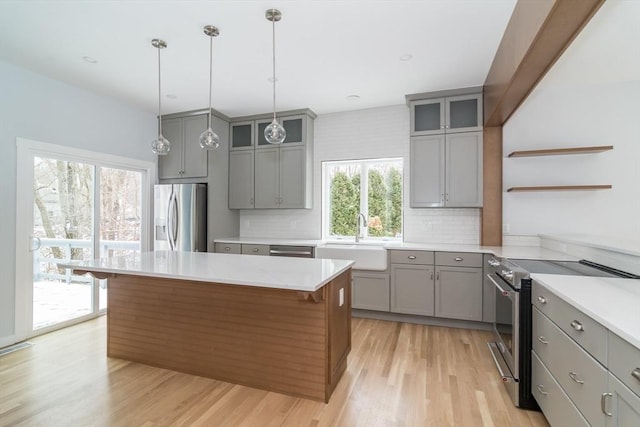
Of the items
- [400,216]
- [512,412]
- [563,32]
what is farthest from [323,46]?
[512,412]

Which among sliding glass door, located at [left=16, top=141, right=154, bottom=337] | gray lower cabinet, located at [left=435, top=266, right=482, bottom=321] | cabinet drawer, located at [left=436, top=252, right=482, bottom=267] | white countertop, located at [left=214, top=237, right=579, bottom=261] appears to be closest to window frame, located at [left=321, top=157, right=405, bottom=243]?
white countertop, located at [left=214, top=237, right=579, bottom=261]

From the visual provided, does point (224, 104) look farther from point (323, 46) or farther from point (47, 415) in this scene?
point (47, 415)

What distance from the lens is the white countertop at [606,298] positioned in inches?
45.4

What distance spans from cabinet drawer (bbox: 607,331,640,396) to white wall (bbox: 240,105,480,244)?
281 centimetres

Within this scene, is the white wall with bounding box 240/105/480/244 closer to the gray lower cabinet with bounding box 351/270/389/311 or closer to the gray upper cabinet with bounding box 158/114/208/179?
the gray lower cabinet with bounding box 351/270/389/311

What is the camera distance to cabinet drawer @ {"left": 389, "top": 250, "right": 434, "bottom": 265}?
350 centimetres

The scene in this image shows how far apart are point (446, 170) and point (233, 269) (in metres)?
2.83

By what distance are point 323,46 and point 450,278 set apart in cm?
273

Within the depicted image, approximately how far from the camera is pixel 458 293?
11.1ft

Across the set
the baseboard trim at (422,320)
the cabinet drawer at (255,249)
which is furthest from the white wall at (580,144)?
the cabinet drawer at (255,249)

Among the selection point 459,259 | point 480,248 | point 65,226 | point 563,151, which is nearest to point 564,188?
point 563,151

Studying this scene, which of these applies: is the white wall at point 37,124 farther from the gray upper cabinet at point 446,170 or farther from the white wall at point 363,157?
the gray upper cabinet at point 446,170

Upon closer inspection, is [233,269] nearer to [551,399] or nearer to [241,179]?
[551,399]

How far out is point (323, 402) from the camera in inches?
81.9
